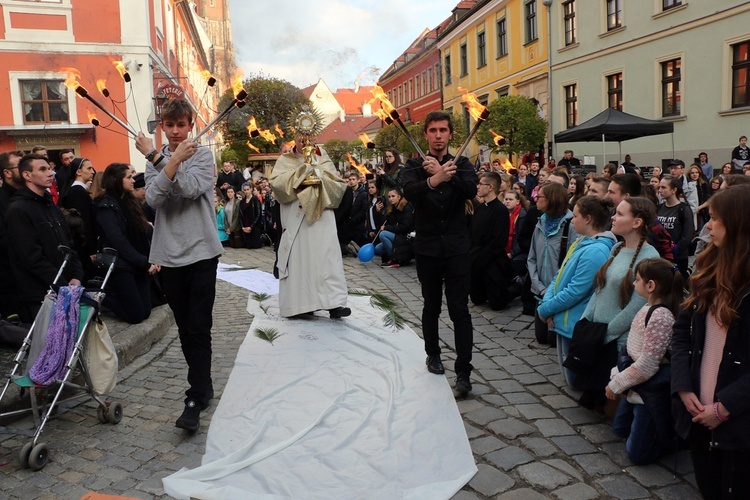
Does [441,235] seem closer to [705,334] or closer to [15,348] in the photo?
A: [705,334]

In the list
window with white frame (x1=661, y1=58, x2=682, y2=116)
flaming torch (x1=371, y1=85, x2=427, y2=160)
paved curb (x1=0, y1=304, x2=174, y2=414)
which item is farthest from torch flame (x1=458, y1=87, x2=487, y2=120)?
window with white frame (x1=661, y1=58, x2=682, y2=116)

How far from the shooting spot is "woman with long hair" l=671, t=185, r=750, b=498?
273cm

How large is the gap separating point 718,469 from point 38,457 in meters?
3.59

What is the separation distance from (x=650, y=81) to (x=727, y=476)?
70.1ft

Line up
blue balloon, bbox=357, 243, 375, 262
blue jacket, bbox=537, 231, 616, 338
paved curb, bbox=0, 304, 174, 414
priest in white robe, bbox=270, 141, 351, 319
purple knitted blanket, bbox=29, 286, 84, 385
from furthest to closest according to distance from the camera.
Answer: blue balloon, bbox=357, 243, 375, 262, priest in white robe, bbox=270, 141, 351, 319, blue jacket, bbox=537, 231, 616, 338, paved curb, bbox=0, 304, 174, 414, purple knitted blanket, bbox=29, 286, 84, 385

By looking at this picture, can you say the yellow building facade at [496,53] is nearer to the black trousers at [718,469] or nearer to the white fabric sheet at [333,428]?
the white fabric sheet at [333,428]

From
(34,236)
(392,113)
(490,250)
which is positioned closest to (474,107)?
(392,113)

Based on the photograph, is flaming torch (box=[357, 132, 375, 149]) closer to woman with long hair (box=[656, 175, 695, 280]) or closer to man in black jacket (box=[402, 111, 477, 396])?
man in black jacket (box=[402, 111, 477, 396])

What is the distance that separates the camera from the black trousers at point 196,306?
14.8 ft

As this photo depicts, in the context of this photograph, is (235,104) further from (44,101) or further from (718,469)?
(44,101)

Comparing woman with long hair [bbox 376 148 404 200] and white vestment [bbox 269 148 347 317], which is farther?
woman with long hair [bbox 376 148 404 200]

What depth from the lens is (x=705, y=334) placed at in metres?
2.91

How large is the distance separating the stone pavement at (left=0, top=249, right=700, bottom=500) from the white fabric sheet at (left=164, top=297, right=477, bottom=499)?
0.14 m

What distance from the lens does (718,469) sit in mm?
2898
